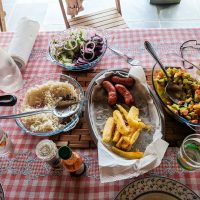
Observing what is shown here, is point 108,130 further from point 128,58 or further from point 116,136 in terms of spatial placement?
point 128,58

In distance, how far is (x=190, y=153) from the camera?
77 centimetres

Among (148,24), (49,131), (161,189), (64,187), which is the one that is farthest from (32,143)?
(148,24)

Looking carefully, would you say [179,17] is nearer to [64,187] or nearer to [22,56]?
[22,56]

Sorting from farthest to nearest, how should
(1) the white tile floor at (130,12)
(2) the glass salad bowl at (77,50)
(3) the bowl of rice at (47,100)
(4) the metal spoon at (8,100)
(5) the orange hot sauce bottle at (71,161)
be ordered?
1. (1) the white tile floor at (130,12)
2. (2) the glass salad bowl at (77,50)
3. (3) the bowl of rice at (47,100)
4. (4) the metal spoon at (8,100)
5. (5) the orange hot sauce bottle at (71,161)

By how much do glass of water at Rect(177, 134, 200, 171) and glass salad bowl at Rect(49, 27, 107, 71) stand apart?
544mm

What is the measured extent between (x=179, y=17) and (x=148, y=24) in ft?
1.10

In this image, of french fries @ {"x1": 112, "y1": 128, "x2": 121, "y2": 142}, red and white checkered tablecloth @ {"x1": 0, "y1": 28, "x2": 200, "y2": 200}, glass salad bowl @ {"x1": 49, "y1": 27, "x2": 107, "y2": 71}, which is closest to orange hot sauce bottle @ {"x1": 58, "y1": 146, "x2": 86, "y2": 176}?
red and white checkered tablecloth @ {"x1": 0, "y1": 28, "x2": 200, "y2": 200}

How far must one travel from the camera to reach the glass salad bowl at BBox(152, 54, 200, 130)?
0.85 meters

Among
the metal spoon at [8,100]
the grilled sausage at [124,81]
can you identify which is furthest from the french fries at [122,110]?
the metal spoon at [8,100]

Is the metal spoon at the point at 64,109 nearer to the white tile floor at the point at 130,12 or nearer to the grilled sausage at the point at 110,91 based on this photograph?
the grilled sausage at the point at 110,91

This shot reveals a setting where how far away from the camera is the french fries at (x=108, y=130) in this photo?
2.65 feet

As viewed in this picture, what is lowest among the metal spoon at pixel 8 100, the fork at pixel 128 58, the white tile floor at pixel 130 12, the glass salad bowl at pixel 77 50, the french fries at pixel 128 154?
the white tile floor at pixel 130 12

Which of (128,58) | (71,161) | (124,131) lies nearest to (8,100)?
(71,161)

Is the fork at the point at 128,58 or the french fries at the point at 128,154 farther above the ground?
the fork at the point at 128,58
